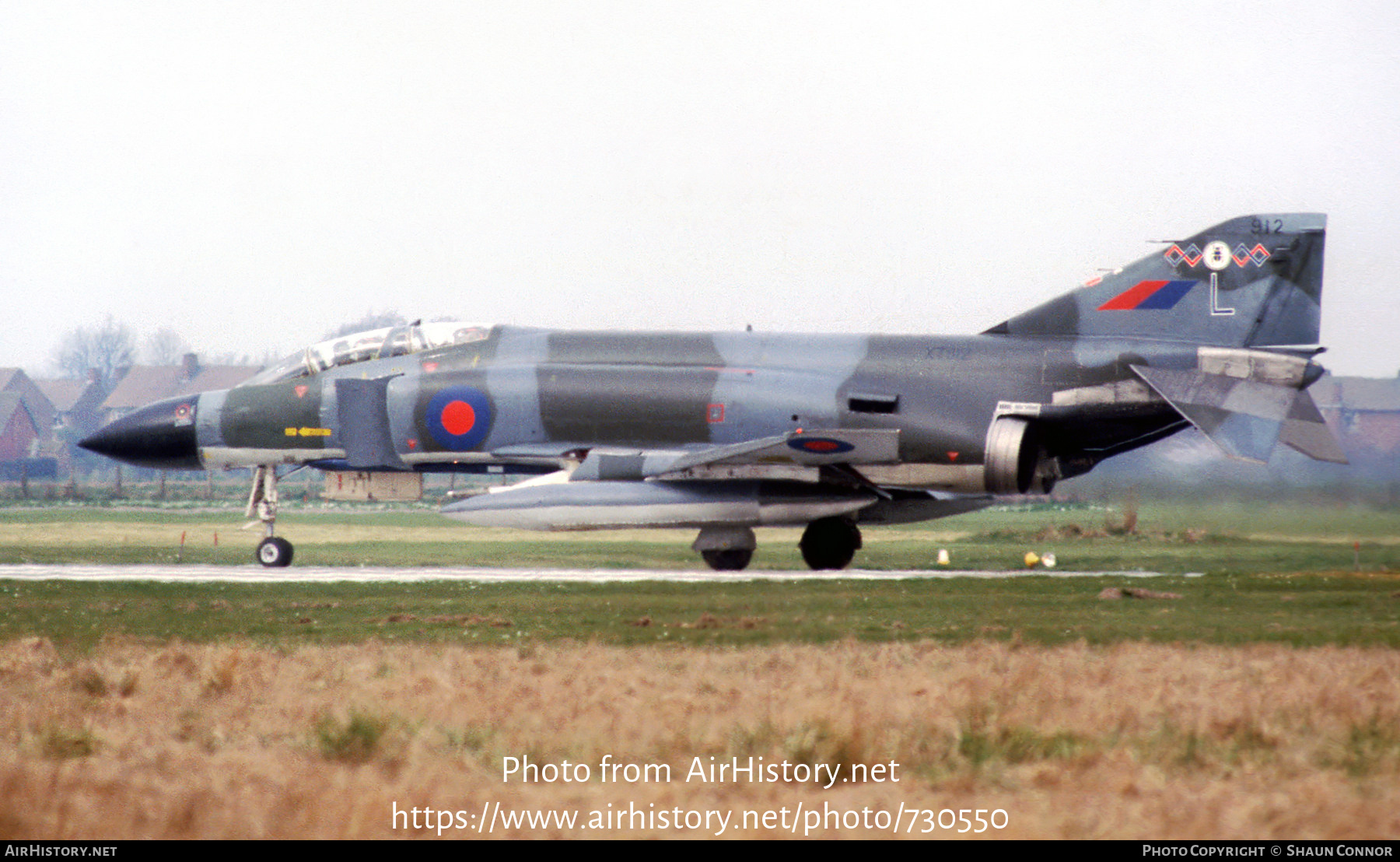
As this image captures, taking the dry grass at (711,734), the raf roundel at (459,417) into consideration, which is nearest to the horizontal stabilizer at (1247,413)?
the dry grass at (711,734)

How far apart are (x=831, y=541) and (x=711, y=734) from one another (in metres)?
13.3

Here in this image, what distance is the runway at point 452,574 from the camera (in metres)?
17.9

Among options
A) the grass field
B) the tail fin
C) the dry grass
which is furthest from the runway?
the dry grass

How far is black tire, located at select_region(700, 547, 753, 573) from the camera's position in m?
20.4

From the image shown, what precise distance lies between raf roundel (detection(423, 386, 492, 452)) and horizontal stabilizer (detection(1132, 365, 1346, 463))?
984cm

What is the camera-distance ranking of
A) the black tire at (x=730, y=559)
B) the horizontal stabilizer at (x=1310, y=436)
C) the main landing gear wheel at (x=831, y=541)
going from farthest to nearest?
1. the black tire at (x=730, y=559)
2. the main landing gear wheel at (x=831, y=541)
3. the horizontal stabilizer at (x=1310, y=436)

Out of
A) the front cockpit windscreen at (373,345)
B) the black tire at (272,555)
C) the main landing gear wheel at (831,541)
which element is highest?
the front cockpit windscreen at (373,345)

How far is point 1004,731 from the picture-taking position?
6891mm

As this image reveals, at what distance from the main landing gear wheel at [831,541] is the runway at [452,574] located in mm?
379

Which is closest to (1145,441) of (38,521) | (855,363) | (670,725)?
(855,363)

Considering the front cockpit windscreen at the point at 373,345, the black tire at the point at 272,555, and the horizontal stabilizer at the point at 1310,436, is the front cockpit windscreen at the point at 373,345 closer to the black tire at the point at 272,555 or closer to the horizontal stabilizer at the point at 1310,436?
the black tire at the point at 272,555

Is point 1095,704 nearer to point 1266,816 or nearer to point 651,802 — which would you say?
point 1266,816

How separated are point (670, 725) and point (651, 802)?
1.49m

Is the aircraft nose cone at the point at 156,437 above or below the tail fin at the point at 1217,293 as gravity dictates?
below
